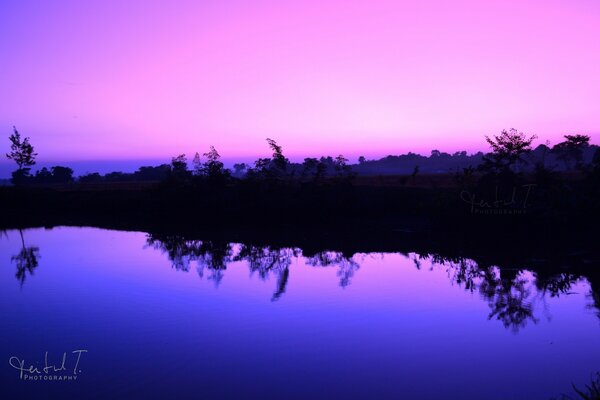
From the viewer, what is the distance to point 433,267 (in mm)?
17922

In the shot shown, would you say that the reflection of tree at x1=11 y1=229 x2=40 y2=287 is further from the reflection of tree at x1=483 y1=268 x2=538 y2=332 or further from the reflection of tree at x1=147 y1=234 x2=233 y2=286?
the reflection of tree at x1=483 y1=268 x2=538 y2=332

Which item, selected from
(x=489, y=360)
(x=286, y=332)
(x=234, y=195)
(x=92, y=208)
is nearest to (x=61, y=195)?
(x=92, y=208)

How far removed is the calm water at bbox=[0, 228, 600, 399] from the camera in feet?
26.9

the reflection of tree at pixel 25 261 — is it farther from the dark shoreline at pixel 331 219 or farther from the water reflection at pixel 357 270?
the dark shoreline at pixel 331 219

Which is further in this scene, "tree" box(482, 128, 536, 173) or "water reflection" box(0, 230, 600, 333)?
"tree" box(482, 128, 536, 173)

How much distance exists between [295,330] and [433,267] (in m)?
8.72

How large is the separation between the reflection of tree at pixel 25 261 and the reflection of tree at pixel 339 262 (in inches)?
413

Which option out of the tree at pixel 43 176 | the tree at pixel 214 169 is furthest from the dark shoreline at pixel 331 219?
the tree at pixel 43 176

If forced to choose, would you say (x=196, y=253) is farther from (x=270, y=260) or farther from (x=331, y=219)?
(x=331, y=219)

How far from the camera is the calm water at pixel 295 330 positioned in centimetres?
821

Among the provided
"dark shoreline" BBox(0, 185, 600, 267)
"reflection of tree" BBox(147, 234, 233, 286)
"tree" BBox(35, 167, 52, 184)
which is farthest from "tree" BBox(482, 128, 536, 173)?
"tree" BBox(35, 167, 52, 184)

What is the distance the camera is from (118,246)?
2272 centimetres

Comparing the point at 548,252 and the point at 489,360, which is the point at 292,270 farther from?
→ the point at 548,252

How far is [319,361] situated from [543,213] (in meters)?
19.6
